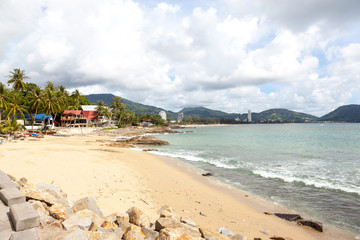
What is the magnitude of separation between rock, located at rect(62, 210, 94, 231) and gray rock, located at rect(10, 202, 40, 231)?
25.8 inches

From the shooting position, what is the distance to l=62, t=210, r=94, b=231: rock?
4730 millimetres

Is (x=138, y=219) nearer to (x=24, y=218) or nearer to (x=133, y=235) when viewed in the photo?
(x=133, y=235)

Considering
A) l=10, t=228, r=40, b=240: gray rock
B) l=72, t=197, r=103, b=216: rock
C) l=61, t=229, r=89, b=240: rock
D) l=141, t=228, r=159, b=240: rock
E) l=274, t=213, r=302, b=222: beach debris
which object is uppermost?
l=10, t=228, r=40, b=240: gray rock

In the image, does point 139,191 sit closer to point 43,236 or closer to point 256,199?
point 43,236

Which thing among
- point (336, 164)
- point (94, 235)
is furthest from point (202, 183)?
point (336, 164)

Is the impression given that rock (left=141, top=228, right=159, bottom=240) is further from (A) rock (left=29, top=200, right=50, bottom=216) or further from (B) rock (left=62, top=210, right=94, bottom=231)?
(A) rock (left=29, top=200, right=50, bottom=216)

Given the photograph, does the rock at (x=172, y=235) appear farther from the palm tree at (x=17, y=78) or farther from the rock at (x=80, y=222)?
the palm tree at (x=17, y=78)

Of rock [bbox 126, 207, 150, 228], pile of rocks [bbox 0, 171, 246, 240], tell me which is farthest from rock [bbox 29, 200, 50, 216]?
rock [bbox 126, 207, 150, 228]

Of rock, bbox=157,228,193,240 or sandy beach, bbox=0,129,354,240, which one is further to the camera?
sandy beach, bbox=0,129,354,240

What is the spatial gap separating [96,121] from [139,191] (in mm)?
88432

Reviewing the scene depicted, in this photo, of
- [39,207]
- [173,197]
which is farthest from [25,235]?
[173,197]

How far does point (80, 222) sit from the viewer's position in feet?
16.0

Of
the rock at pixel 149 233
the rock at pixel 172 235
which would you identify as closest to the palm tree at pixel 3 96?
the rock at pixel 149 233

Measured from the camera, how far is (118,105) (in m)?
94.8
